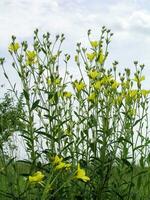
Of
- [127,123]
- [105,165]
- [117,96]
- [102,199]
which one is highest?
[117,96]

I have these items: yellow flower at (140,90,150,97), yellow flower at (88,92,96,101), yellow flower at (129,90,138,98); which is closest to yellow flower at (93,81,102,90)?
yellow flower at (88,92,96,101)

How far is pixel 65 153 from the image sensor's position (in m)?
3.60

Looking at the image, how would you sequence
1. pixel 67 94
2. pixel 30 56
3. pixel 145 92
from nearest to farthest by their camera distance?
pixel 30 56 < pixel 67 94 < pixel 145 92

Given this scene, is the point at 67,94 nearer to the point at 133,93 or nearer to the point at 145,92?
the point at 133,93

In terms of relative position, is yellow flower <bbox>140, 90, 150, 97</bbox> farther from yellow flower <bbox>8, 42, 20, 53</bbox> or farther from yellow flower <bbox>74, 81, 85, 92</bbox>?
yellow flower <bbox>8, 42, 20, 53</bbox>

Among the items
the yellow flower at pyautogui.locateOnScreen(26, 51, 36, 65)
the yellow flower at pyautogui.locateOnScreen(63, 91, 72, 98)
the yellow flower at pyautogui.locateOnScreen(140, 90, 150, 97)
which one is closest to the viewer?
the yellow flower at pyautogui.locateOnScreen(26, 51, 36, 65)

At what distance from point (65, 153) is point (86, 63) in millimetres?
744

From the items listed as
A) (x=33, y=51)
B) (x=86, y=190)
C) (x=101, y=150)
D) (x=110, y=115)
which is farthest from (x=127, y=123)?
(x=33, y=51)

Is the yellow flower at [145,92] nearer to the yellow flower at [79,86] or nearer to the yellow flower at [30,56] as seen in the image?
the yellow flower at [79,86]

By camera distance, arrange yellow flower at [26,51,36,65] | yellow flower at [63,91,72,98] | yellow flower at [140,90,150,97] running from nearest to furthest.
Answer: yellow flower at [26,51,36,65] < yellow flower at [63,91,72,98] < yellow flower at [140,90,150,97]

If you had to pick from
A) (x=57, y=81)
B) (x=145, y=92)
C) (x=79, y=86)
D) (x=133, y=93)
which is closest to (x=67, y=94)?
(x=79, y=86)

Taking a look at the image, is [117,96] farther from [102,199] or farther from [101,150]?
[102,199]

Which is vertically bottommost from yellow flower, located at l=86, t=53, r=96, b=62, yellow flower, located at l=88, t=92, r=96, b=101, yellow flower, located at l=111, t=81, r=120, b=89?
yellow flower, located at l=88, t=92, r=96, b=101

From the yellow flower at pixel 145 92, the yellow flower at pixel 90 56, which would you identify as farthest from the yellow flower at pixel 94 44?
the yellow flower at pixel 145 92
